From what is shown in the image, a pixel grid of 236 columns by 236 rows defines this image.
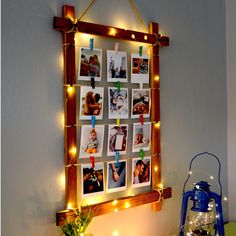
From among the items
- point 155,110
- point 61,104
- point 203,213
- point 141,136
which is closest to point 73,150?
point 61,104

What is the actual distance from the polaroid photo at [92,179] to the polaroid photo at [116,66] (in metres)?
0.45

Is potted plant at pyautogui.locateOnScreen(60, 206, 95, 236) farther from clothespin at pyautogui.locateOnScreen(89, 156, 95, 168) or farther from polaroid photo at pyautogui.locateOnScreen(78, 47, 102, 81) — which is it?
polaroid photo at pyautogui.locateOnScreen(78, 47, 102, 81)

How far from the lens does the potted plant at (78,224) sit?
59.5 inches

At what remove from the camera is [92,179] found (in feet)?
5.66

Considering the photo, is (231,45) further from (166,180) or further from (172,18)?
(166,180)

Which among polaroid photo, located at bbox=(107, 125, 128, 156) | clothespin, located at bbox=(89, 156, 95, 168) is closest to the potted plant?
clothespin, located at bbox=(89, 156, 95, 168)

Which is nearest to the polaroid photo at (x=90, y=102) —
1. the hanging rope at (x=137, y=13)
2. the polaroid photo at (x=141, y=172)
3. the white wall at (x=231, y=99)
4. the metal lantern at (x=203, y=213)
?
the polaroid photo at (x=141, y=172)

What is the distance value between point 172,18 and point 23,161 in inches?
50.9

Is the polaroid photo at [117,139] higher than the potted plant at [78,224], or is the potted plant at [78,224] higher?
the polaroid photo at [117,139]

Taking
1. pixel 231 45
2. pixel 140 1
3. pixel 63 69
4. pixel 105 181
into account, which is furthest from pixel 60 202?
pixel 231 45

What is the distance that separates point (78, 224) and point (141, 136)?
633mm

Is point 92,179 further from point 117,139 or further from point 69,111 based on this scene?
point 69,111

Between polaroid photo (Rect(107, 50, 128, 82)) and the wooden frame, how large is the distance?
0.09 meters

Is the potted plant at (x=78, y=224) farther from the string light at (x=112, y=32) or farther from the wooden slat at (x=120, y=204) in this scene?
the string light at (x=112, y=32)
